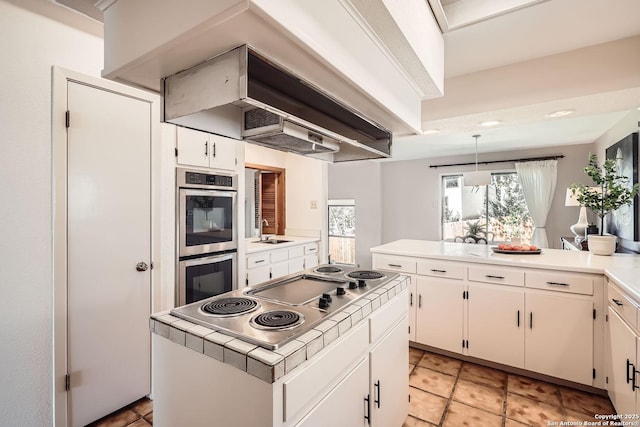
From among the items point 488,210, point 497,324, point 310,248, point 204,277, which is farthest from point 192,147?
point 488,210

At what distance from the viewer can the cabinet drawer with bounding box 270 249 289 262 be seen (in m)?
3.73

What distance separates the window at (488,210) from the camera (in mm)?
→ 5441

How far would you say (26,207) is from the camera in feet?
5.20

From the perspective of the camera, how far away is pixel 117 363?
6.43 feet

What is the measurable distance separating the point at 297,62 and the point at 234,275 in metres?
2.33

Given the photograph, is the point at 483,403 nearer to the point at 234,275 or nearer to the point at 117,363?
the point at 234,275

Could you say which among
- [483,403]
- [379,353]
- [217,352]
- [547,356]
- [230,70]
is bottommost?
[483,403]

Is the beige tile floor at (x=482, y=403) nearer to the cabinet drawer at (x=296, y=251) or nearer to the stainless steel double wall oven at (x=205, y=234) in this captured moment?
the stainless steel double wall oven at (x=205, y=234)

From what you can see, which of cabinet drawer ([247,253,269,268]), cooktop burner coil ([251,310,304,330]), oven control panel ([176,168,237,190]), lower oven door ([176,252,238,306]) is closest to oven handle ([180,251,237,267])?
lower oven door ([176,252,238,306])

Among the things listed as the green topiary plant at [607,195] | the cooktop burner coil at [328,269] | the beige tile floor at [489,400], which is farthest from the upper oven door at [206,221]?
the green topiary plant at [607,195]

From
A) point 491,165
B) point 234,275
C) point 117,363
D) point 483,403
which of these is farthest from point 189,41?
point 491,165

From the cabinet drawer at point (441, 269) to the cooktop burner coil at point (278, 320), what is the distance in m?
1.83

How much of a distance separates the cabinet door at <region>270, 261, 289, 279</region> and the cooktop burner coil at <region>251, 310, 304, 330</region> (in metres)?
2.54

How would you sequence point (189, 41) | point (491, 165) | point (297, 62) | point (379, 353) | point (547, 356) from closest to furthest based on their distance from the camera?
point (189, 41) < point (297, 62) < point (379, 353) < point (547, 356) < point (491, 165)
